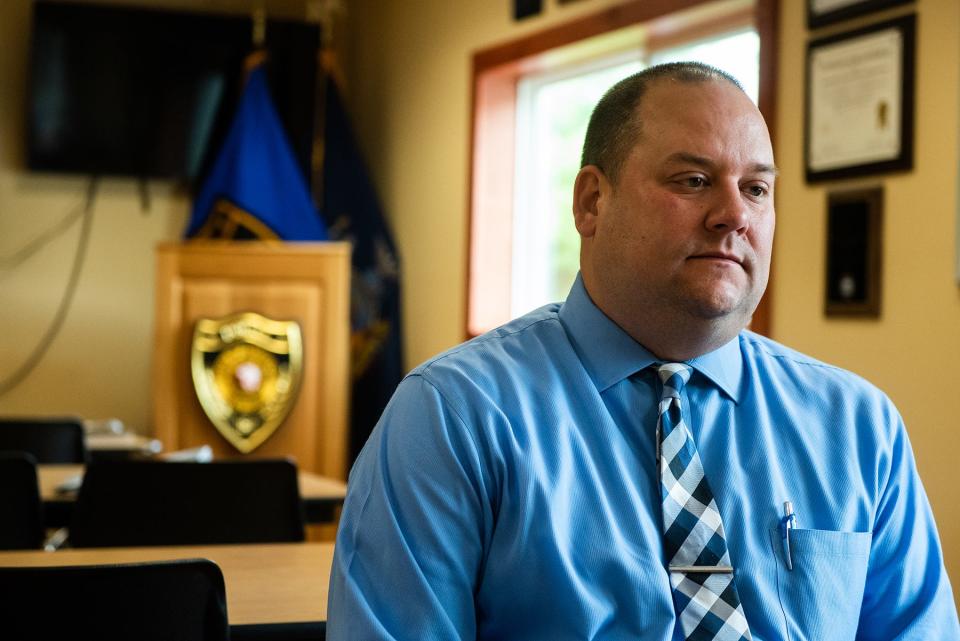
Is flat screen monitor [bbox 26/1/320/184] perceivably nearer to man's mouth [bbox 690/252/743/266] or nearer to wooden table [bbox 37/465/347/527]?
wooden table [bbox 37/465/347/527]

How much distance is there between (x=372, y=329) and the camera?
6.16 meters

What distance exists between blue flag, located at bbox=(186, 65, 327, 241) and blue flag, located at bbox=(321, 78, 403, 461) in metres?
0.26

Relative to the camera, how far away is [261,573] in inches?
87.4

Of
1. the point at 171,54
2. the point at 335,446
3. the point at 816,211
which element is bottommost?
the point at 335,446

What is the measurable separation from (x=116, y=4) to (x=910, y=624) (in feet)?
18.9

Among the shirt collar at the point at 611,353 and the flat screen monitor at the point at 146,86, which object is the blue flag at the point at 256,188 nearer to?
the flat screen monitor at the point at 146,86

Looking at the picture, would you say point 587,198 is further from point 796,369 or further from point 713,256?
point 796,369

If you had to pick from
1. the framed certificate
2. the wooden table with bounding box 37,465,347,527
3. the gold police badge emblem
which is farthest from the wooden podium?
the framed certificate

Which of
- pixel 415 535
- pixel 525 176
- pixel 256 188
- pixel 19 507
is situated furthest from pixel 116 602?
pixel 256 188

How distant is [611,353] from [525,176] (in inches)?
161

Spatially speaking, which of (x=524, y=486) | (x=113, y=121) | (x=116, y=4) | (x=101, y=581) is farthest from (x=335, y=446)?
(x=524, y=486)

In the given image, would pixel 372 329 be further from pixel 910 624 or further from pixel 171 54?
pixel 910 624

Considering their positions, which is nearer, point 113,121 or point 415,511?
point 415,511

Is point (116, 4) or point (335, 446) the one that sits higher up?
point (116, 4)
